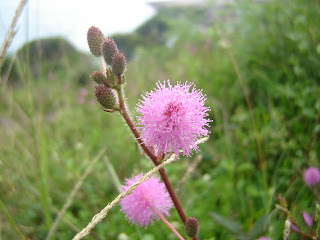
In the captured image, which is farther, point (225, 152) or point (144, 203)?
point (225, 152)

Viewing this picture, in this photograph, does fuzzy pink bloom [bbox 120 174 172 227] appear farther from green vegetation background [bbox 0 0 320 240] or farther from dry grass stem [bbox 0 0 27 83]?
dry grass stem [bbox 0 0 27 83]

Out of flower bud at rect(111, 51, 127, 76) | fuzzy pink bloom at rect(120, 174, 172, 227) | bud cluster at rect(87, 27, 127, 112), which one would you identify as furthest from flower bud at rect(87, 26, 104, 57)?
fuzzy pink bloom at rect(120, 174, 172, 227)

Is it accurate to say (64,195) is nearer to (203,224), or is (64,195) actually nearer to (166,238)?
(166,238)

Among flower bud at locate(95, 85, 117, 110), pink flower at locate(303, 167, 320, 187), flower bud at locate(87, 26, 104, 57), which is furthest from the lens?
pink flower at locate(303, 167, 320, 187)

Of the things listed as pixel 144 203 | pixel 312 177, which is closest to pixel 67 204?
pixel 144 203

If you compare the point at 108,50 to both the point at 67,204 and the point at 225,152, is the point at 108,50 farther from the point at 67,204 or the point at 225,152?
the point at 225,152

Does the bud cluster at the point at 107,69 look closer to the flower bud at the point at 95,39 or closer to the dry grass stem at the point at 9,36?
the flower bud at the point at 95,39

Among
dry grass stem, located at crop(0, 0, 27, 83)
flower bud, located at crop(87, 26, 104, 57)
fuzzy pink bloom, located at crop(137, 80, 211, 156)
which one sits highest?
dry grass stem, located at crop(0, 0, 27, 83)
